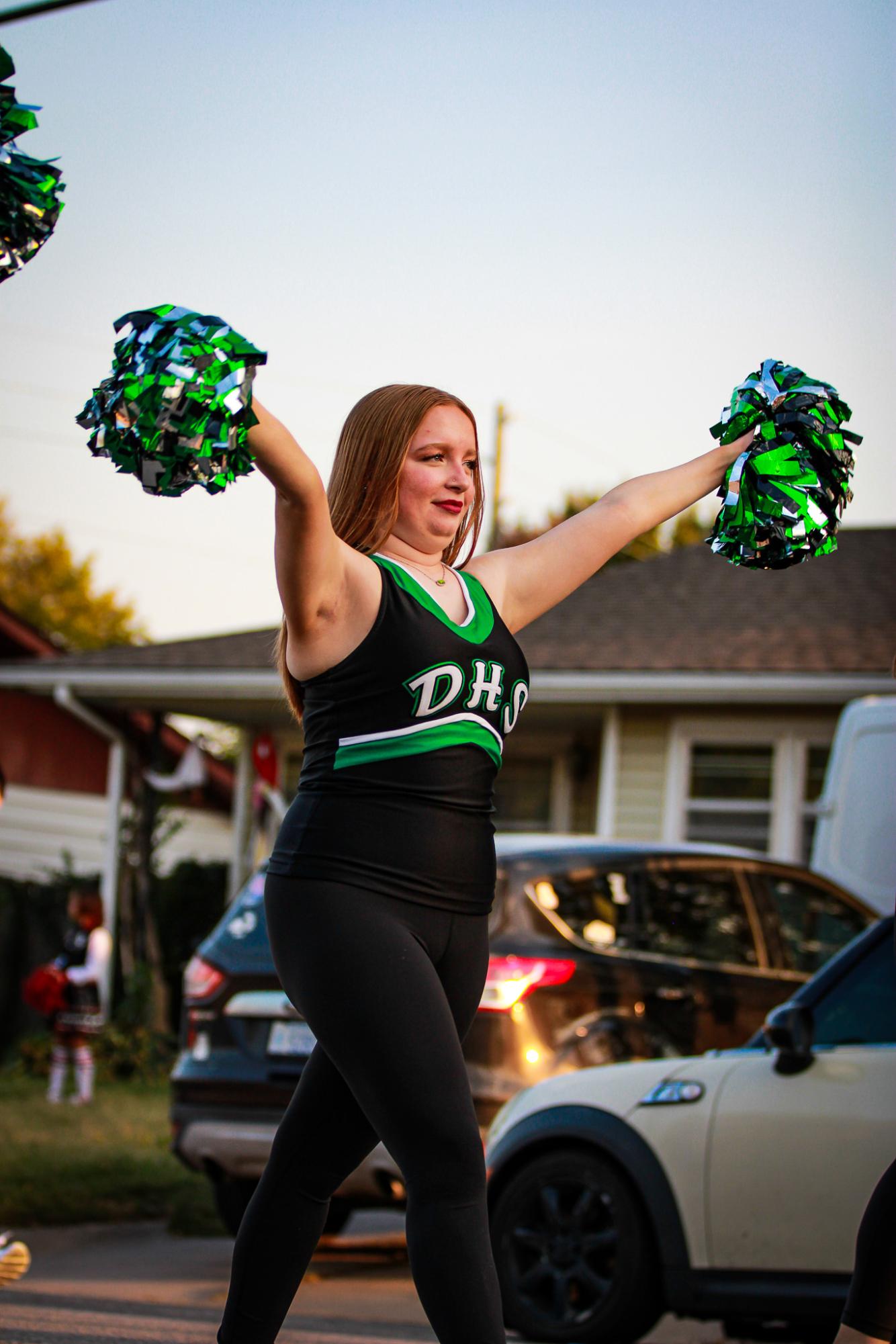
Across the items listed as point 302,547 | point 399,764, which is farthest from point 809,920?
point 302,547

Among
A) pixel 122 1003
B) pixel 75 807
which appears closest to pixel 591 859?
pixel 122 1003

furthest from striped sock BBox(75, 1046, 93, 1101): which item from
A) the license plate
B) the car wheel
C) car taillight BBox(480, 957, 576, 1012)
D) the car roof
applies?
the car wheel

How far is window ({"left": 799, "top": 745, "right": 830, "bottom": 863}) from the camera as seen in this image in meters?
15.0

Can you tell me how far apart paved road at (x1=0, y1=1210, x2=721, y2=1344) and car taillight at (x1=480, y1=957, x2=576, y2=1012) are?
1.14 m

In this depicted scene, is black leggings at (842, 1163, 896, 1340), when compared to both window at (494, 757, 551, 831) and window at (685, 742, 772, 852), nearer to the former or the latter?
window at (685, 742, 772, 852)

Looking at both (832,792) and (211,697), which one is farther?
(211,697)

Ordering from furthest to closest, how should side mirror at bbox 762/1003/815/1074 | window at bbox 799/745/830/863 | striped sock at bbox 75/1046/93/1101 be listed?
window at bbox 799/745/830/863
striped sock at bbox 75/1046/93/1101
side mirror at bbox 762/1003/815/1074

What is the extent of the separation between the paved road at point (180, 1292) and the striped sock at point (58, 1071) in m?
4.60

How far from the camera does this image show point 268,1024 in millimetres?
7047

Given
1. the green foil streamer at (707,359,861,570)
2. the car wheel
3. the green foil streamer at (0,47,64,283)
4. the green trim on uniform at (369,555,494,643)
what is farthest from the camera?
the car wheel

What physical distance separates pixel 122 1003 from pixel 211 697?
10.1 feet

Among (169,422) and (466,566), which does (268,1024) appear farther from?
(169,422)

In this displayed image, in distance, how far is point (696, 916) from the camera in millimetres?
7352

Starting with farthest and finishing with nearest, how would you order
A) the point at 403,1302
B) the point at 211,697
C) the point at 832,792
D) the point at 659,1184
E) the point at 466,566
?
1. the point at 211,697
2. the point at 832,792
3. the point at 403,1302
4. the point at 659,1184
5. the point at 466,566
